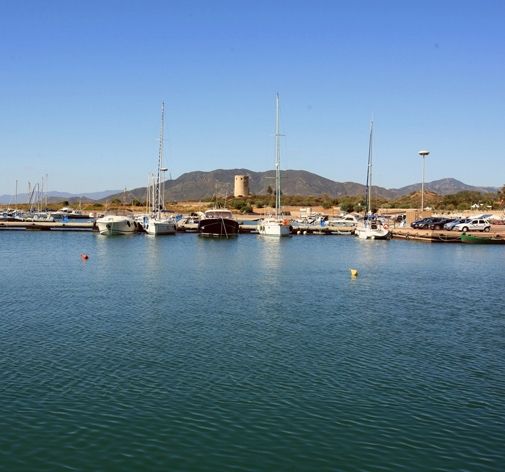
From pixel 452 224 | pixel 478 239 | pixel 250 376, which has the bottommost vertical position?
pixel 250 376

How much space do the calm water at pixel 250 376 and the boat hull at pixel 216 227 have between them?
53.5 meters

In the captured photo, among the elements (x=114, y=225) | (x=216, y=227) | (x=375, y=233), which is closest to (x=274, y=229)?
(x=216, y=227)

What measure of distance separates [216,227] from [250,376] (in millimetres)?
79107

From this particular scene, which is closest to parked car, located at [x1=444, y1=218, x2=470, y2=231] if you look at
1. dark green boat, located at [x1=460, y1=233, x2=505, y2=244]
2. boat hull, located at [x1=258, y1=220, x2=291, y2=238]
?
dark green boat, located at [x1=460, y1=233, x2=505, y2=244]

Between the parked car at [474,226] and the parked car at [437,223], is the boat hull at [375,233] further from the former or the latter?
the parked car at [437,223]

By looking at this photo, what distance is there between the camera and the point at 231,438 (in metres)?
16.0

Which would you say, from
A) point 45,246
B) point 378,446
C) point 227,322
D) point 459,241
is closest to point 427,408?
point 378,446

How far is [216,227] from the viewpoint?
99875 mm

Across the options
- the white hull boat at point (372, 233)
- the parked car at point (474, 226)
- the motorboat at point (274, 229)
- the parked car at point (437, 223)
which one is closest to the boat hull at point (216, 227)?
the motorboat at point (274, 229)

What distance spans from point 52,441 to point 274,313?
63.1 ft

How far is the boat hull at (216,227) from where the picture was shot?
99688 mm

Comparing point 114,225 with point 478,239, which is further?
point 114,225

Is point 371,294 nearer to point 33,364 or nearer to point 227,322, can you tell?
point 227,322

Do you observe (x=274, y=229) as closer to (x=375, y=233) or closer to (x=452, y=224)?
(x=375, y=233)
